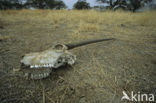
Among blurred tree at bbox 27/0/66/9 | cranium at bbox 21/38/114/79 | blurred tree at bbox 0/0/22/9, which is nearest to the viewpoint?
cranium at bbox 21/38/114/79

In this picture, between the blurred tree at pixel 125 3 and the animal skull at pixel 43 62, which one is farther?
the blurred tree at pixel 125 3

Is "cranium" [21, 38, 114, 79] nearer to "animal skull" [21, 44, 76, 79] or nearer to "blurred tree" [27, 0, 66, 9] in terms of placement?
"animal skull" [21, 44, 76, 79]

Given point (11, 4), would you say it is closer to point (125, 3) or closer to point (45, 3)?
point (45, 3)

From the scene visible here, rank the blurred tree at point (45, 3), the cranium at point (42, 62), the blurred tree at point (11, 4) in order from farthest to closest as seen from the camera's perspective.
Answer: the blurred tree at point (45, 3)
the blurred tree at point (11, 4)
the cranium at point (42, 62)

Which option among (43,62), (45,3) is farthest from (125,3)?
(43,62)

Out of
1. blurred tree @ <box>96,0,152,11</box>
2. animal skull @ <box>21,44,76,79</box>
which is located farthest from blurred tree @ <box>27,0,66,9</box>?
animal skull @ <box>21,44,76,79</box>

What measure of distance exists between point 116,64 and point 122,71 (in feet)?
0.37

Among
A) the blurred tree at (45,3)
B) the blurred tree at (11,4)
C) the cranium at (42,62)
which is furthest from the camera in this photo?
the blurred tree at (45,3)

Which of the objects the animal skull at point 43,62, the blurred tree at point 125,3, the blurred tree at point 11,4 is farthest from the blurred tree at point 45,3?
the animal skull at point 43,62

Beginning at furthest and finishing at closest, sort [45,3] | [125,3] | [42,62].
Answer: [45,3] → [125,3] → [42,62]

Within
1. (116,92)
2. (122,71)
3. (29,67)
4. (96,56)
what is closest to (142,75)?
(122,71)

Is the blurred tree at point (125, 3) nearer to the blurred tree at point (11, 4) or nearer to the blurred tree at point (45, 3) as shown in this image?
the blurred tree at point (45, 3)

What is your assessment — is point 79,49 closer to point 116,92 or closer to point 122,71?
point 122,71

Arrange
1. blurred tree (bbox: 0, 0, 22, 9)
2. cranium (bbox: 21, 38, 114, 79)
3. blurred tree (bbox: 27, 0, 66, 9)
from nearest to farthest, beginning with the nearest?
cranium (bbox: 21, 38, 114, 79), blurred tree (bbox: 0, 0, 22, 9), blurred tree (bbox: 27, 0, 66, 9)
